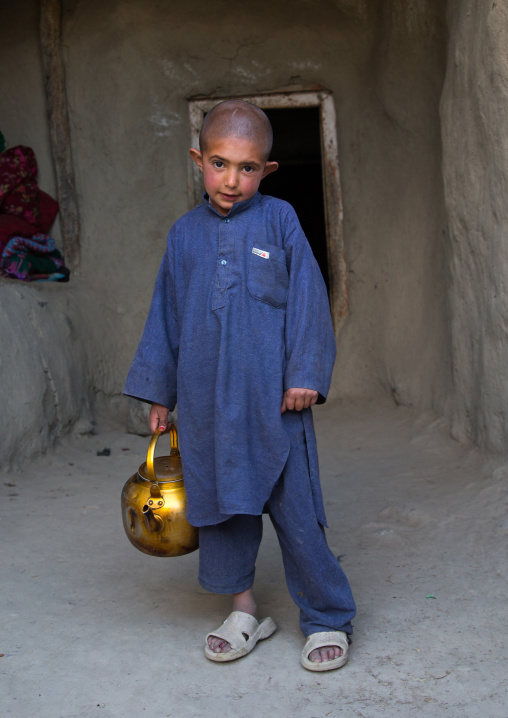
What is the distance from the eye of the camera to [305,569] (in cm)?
187

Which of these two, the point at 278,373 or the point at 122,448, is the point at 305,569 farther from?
the point at 122,448

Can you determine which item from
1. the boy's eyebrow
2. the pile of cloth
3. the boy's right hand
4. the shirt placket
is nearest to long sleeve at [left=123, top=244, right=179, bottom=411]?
the boy's right hand

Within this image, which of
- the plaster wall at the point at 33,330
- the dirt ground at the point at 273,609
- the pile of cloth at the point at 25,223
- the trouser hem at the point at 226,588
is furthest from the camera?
the pile of cloth at the point at 25,223

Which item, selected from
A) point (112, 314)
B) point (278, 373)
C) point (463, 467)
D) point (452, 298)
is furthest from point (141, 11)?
point (278, 373)

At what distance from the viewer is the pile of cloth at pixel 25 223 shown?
14.5 feet

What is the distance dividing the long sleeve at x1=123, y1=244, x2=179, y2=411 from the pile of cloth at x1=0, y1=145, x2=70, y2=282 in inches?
102

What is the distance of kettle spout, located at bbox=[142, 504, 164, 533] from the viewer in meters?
1.92

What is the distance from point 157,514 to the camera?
1.92m

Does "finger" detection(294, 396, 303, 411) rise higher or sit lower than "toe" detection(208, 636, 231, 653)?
higher

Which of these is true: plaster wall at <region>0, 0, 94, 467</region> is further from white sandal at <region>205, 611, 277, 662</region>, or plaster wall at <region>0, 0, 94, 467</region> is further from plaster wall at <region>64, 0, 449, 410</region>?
white sandal at <region>205, 611, 277, 662</region>

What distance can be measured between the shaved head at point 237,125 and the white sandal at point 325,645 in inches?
47.2

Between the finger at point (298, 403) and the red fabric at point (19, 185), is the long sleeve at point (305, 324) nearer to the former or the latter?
the finger at point (298, 403)

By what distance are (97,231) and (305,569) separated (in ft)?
11.6

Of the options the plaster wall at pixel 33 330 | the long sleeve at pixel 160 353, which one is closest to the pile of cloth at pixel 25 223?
the plaster wall at pixel 33 330
